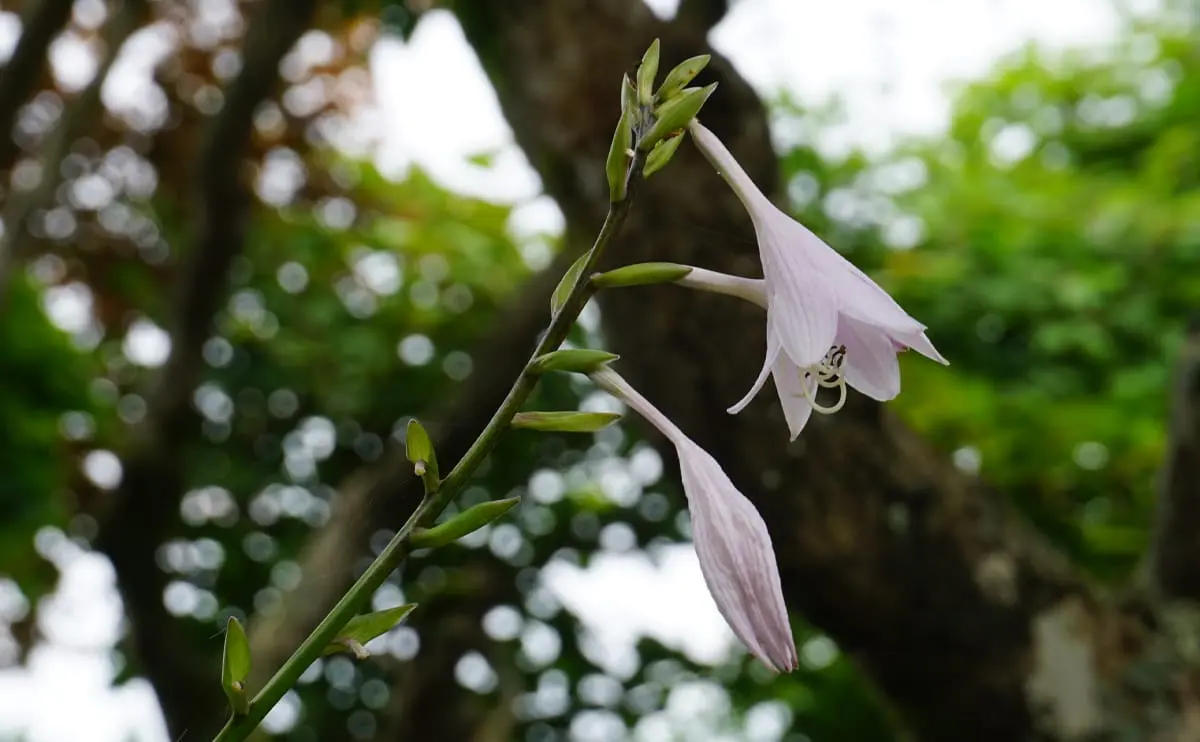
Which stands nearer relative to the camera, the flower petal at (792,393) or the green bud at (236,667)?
the green bud at (236,667)

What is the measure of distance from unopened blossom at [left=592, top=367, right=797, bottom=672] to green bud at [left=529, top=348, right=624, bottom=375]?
0.02m

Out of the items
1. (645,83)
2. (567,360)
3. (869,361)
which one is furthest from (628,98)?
(869,361)

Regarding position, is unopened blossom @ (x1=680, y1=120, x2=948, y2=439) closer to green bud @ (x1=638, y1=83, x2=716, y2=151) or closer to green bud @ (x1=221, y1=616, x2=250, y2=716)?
green bud @ (x1=638, y1=83, x2=716, y2=151)

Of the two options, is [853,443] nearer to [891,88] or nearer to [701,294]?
[701,294]

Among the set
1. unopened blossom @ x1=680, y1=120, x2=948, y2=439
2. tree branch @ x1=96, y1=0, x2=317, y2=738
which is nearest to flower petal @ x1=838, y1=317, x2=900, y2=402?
unopened blossom @ x1=680, y1=120, x2=948, y2=439

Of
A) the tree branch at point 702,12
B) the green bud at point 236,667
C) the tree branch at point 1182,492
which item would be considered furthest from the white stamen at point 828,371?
the tree branch at point 1182,492

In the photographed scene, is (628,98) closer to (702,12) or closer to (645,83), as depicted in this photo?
(645,83)

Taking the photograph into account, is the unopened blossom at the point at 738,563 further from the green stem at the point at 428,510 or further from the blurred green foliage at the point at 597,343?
the blurred green foliage at the point at 597,343

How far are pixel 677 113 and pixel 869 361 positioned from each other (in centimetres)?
24

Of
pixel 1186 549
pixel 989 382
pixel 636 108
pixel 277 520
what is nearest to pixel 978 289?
pixel 989 382

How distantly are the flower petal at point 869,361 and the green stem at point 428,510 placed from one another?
197 millimetres

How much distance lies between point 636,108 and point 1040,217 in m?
3.10

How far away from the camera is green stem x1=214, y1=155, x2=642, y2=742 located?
2.09 feet

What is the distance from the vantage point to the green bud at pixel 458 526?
25.8 inches
